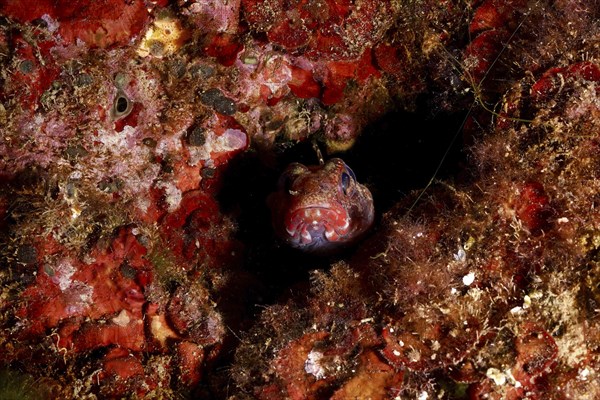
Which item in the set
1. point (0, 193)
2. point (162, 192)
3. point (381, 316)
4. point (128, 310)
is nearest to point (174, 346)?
point (128, 310)

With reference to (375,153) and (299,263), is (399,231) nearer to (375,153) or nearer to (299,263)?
(299,263)

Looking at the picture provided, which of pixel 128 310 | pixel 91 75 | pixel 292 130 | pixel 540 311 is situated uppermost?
pixel 91 75

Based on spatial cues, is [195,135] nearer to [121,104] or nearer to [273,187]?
[121,104]

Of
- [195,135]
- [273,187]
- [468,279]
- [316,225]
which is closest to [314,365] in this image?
[468,279]

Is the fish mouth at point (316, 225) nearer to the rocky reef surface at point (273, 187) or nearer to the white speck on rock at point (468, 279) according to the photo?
the rocky reef surface at point (273, 187)

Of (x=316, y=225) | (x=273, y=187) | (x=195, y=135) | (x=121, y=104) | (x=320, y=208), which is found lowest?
(x=273, y=187)

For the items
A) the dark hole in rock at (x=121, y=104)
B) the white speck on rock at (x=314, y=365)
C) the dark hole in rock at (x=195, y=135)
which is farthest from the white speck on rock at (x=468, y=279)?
the dark hole in rock at (x=121, y=104)
